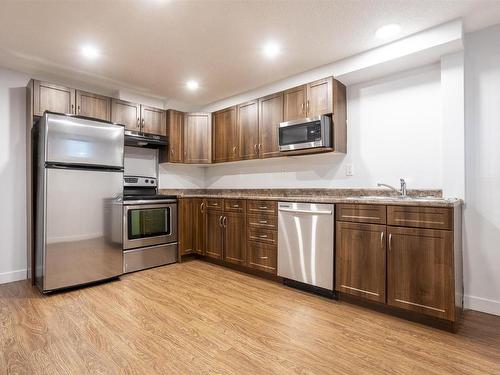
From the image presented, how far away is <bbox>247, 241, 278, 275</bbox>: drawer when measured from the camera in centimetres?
310

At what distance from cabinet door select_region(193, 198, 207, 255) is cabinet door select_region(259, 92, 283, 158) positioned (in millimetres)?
1111

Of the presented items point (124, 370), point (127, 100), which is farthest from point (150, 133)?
point (124, 370)

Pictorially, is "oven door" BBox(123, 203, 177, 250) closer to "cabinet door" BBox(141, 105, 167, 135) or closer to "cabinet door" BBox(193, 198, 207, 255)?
"cabinet door" BBox(193, 198, 207, 255)

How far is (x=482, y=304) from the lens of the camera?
2.38 m

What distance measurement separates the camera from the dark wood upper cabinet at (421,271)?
6.56 feet

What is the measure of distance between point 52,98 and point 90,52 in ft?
2.59

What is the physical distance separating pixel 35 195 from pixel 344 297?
3391mm

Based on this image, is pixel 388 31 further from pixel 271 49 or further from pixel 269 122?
pixel 269 122

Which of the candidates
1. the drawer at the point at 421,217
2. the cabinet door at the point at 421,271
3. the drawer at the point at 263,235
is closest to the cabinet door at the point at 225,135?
the drawer at the point at 263,235

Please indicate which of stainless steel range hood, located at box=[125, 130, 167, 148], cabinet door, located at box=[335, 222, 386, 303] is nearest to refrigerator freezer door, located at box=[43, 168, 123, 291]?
stainless steel range hood, located at box=[125, 130, 167, 148]

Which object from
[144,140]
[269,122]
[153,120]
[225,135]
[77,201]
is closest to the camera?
[77,201]

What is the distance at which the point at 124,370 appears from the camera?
5.23 ft

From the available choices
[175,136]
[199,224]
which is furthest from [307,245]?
Answer: [175,136]

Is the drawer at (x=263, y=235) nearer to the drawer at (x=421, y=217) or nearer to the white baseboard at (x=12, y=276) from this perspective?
the drawer at (x=421, y=217)
